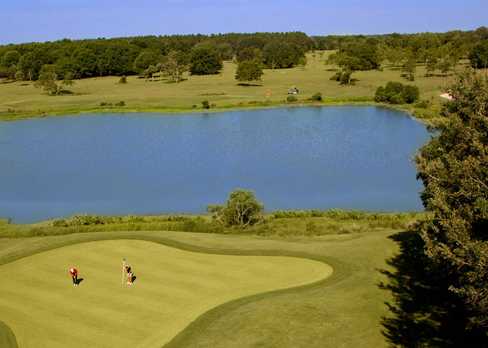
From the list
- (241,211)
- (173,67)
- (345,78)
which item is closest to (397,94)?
(345,78)

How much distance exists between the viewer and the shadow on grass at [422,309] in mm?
23016

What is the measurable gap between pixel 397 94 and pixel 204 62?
74870mm

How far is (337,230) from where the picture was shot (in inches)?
1577

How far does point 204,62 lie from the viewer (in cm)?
17162

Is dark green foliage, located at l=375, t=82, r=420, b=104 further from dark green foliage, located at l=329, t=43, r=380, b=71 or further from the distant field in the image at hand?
dark green foliage, located at l=329, t=43, r=380, b=71

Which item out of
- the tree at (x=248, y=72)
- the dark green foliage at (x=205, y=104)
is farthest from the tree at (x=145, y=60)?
the dark green foliage at (x=205, y=104)

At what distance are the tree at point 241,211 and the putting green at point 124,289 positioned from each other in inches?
355

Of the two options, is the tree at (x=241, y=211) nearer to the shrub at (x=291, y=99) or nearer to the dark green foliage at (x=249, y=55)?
the shrub at (x=291, y=99)

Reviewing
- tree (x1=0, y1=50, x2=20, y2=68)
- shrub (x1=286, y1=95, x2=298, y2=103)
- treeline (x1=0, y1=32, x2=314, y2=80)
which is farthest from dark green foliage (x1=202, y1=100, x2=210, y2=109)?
tree (x1=0, y1=50, x2=20, y2=68)

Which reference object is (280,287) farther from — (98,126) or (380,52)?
(380,52)

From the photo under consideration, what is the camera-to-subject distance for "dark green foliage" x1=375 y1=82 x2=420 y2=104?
11138 centimetres

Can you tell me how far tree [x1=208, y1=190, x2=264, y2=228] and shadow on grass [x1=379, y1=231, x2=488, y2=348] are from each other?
13.2 m

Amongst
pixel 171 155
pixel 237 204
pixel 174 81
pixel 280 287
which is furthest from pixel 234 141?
pixel 174 81

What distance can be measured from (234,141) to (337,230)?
46.9 meters
